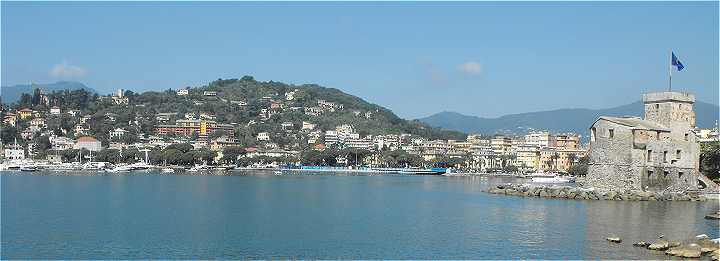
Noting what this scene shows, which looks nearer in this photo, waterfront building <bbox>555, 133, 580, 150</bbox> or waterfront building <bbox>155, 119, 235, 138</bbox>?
waterfront building <bbox>555, 133, 580, 150</bbox>

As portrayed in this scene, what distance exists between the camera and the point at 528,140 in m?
113

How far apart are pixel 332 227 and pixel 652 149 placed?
60.6 ft

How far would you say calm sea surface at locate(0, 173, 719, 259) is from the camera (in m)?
21.1

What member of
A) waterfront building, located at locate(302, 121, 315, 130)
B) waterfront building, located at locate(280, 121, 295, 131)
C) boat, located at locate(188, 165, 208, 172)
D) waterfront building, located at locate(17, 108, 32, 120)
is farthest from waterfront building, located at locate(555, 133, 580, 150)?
waterfront building, located at locate(17, 108, 32, 120)

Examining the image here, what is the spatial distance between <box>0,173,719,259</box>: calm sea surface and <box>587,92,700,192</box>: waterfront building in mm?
2943

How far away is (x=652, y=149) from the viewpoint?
37.9 metres

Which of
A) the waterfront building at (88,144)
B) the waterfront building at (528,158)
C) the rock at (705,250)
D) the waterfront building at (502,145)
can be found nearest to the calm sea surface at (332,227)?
the rock at (705,250)

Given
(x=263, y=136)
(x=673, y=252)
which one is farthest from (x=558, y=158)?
(x=673, y=252)

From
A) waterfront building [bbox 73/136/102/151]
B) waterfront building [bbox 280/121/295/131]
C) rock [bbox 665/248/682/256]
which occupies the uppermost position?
waterfront building [bbox 280/121/295/131]

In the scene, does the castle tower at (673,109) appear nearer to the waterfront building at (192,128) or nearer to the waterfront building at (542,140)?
the waterfront building at (542,140)

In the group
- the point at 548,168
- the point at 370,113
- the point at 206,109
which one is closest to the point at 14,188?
the point at 548,168

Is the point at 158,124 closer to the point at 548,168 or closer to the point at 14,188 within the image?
the point at 548,168

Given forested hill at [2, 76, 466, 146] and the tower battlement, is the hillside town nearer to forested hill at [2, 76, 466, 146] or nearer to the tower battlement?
forested hill at [2, 76, 466, 146]

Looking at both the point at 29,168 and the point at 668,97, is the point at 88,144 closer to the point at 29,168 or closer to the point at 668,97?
the point at 29,168
